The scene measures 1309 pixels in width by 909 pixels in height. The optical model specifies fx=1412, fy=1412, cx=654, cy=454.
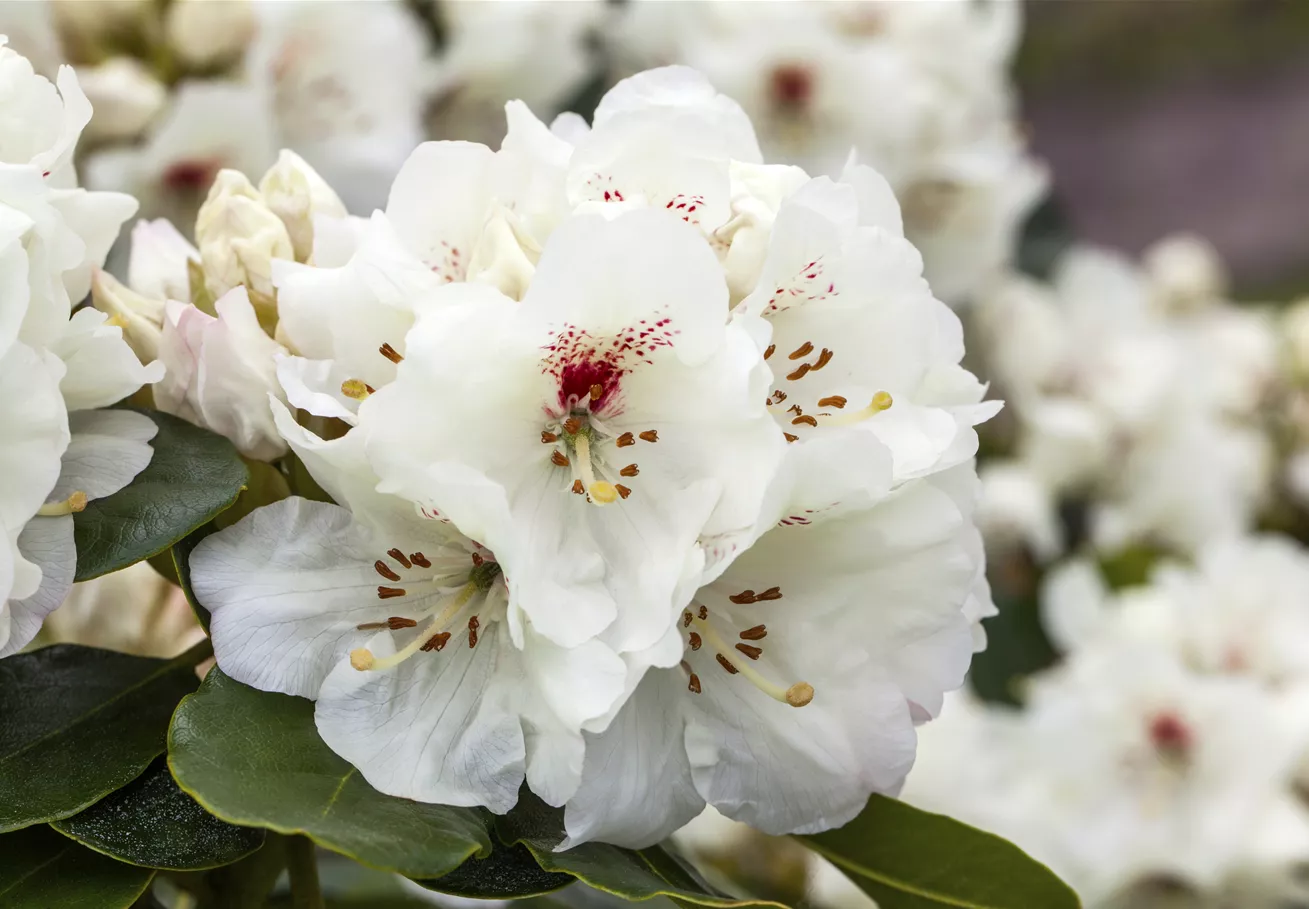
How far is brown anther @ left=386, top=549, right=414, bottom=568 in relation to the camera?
422 mm

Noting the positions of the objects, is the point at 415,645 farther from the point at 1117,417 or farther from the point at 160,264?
the point at 1117,417

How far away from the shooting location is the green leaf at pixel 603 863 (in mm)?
393

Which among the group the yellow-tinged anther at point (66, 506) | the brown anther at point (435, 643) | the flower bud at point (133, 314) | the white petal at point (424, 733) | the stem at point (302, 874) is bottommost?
the yellow-tinged anther at point (66, 506)

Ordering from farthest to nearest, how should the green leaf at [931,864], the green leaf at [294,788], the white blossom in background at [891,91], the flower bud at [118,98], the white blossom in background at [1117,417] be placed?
1. the white blossom in background at [1117,417]
2. the white blossom in background at [891,91]
3. the flower bud at [118,98]
4. the green leaf at [931,864]
5. the green leaf at [294,788]

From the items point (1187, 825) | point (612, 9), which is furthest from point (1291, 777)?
point (612, 9)

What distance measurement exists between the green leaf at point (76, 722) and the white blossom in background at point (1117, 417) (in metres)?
0.95

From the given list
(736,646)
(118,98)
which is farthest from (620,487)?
(118,98)

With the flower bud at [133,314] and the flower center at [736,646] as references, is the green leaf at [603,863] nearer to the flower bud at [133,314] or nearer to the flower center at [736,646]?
the flower center at [736,646]

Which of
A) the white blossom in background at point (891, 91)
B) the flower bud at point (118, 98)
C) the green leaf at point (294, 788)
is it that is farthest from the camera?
the white blossom in background at point (891, 91)

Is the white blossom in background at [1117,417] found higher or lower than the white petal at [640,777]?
higher

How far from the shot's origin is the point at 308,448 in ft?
1.30

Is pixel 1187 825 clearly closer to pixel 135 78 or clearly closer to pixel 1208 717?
pixel 1208 717

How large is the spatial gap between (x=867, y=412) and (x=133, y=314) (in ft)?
0.78

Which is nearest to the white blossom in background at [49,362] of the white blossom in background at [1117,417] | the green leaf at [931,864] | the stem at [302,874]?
the stem at [302,874]
